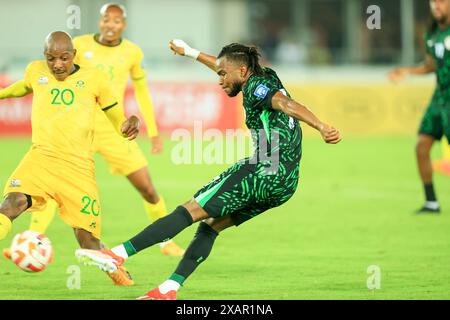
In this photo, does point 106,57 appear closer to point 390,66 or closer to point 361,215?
point 361,215

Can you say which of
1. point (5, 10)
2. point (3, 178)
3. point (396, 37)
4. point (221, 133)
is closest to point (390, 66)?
point (396, 37)

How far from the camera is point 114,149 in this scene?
36.1 ft

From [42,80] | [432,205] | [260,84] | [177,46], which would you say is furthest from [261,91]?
[432,205]

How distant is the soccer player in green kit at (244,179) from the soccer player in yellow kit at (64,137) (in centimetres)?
95

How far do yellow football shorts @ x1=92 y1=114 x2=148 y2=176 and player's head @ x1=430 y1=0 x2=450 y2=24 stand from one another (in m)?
4.67

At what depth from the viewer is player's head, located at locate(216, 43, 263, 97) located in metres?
8.26

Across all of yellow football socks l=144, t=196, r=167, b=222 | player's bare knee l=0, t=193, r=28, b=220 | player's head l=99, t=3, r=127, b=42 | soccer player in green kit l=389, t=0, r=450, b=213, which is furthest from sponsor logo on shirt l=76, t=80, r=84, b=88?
soccer player in green kit l=389, t=0, r=450, b=213

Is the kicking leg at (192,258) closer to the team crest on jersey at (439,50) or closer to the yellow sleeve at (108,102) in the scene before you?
the yellow sleeve at (108,102)

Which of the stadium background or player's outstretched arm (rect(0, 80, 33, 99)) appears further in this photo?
the stadium background

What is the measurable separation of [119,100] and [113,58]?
513 mm

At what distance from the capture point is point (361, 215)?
14289 millimetres

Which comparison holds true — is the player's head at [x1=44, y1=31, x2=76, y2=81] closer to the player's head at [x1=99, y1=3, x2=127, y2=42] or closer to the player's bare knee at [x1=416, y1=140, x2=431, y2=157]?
the player's head at [x1=99, y1=3, x2=127, y2=42]

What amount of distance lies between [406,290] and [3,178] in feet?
34.2

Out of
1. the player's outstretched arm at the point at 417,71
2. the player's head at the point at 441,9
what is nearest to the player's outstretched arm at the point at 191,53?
the player's head at the point at 441,9
